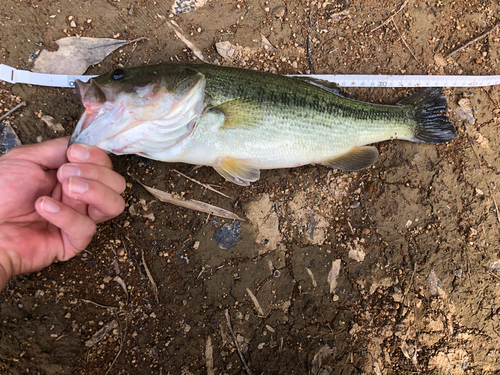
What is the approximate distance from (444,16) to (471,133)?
5.08 feet

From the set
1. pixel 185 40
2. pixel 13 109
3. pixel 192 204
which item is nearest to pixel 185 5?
pixel 185 40

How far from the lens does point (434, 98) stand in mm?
3709

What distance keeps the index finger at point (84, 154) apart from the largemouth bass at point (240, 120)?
64mm

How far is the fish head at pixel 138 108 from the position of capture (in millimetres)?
2459

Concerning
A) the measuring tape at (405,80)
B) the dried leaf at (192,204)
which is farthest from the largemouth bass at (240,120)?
the dried leaf at (192,204)

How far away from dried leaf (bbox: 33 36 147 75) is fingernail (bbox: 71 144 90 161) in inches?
59.6

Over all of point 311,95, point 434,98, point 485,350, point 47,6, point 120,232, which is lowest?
point 485,350

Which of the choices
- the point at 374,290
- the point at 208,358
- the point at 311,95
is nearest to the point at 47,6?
the point at 311,95

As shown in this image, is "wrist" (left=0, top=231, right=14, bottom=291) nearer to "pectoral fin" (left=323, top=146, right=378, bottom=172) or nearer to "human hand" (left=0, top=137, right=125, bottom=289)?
"human hand" (left=0, top=137, right=125, bottom=289)

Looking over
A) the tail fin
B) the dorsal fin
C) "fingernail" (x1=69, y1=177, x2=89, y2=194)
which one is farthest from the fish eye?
the tail fin

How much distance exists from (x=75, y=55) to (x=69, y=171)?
6.01ft

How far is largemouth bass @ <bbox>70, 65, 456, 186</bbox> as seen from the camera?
2.51 m

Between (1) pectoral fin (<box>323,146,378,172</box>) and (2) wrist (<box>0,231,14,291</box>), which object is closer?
(2) wrist (<box>0,231,14,291</box>)

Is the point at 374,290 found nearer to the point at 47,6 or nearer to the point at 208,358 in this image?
the point at 208,358
